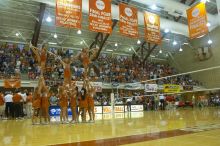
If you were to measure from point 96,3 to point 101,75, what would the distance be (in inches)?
534

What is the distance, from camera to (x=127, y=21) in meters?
13.8

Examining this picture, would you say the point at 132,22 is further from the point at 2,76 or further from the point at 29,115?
the point at 2,76

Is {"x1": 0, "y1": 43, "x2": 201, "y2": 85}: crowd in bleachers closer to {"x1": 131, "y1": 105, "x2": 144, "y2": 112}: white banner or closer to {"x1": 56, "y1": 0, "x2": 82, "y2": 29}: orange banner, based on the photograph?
{"x1": 131, "y1": 105, "x2": 144, "y2": 112}: white banner

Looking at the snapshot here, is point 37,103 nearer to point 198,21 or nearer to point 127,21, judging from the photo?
point 127,21

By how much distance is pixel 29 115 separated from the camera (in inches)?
638

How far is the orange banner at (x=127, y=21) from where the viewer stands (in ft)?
44.5

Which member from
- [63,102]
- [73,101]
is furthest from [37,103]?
[73,101]

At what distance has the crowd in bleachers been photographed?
21.3 m

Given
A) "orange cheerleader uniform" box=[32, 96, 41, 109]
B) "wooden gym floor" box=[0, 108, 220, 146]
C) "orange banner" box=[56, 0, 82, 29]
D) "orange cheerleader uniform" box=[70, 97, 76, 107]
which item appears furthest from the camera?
"orange banner" box=[56, 0, 82, 29]

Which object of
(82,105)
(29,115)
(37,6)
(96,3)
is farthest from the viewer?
(37,6)

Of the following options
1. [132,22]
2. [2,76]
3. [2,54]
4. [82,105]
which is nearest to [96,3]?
[132,22]

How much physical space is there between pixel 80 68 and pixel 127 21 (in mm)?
11285

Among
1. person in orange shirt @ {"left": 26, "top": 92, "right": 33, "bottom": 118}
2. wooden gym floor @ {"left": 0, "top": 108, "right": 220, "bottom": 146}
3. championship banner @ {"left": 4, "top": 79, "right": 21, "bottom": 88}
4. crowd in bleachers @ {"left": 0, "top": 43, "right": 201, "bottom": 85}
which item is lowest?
wooden gym floor @ {"left": 0, "top": 108, "right": 220, "bottom": 146}

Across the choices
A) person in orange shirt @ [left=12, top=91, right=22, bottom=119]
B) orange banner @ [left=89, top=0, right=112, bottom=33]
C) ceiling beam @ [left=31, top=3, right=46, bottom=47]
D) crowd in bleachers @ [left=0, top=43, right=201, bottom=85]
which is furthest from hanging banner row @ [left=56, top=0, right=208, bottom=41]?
ceiling beam @ [left=31, top=3, right=46, bottom=47]
